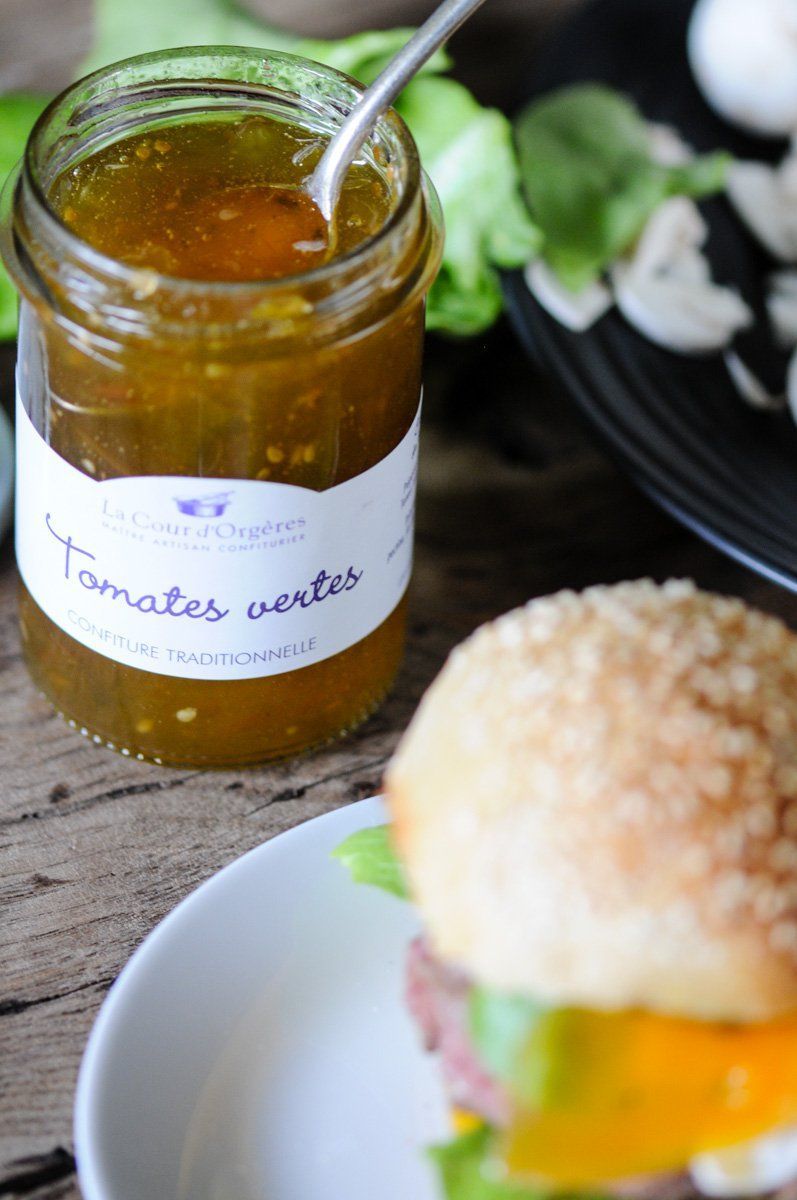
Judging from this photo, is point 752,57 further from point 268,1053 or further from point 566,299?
point 268,1053

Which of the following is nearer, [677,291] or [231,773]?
[231,773]

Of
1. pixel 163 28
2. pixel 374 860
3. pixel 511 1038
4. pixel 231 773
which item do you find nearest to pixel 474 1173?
pixel 511 1038

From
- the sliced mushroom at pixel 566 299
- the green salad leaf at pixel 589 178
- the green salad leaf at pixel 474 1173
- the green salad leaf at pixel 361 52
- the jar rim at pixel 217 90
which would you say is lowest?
the green salad leaf at pixel 474 1173

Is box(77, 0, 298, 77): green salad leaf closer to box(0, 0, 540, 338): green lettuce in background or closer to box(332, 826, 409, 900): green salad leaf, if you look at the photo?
box(0, 0, 540, 338): green lettuce in background

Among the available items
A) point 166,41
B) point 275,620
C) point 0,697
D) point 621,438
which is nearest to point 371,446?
point 275,620

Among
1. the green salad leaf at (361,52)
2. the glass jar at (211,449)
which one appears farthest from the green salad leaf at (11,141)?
the glass jar at (211,449)

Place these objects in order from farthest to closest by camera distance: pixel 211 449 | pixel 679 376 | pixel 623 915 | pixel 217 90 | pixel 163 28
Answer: pixel 163 28 → pixel 679 376 → pixel 217 90 → pixel 211 449 → pixel 623 915

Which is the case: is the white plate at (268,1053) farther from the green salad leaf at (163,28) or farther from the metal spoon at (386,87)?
the green salad leaf at (163,28)
